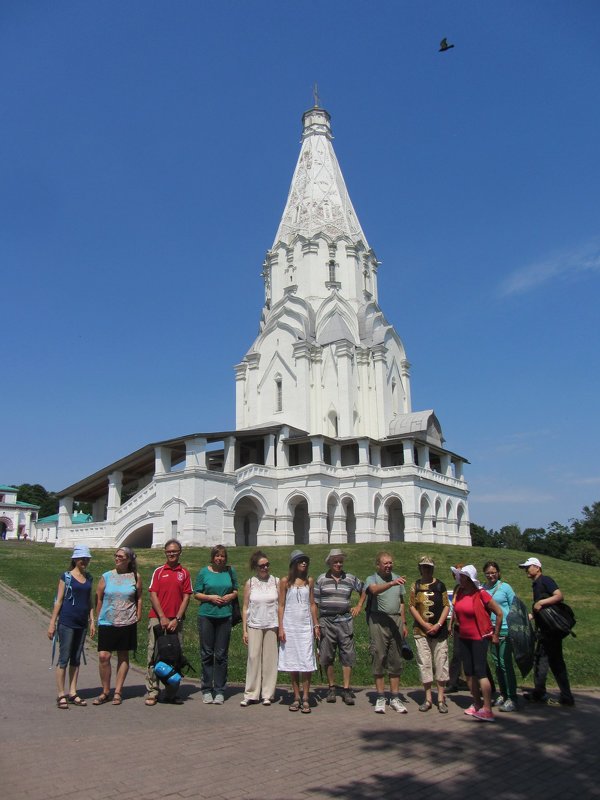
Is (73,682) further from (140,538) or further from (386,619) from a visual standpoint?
(140,538)

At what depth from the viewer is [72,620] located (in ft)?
25.7

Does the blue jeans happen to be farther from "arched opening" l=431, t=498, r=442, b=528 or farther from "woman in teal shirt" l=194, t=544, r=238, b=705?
"arched opening" l=431, t=498, r=442, b=528

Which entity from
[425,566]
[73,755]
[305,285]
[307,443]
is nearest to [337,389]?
[307,443]

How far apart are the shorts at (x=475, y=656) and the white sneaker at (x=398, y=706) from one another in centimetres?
84

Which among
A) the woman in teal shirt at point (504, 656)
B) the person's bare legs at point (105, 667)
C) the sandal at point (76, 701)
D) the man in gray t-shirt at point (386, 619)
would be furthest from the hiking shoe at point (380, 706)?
the sandal at point (76, 701)

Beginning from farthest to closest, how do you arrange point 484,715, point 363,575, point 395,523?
point 395,523
point 363,575
point 484,715

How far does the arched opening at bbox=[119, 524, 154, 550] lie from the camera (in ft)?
118

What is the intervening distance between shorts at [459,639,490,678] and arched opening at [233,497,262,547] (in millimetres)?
31759

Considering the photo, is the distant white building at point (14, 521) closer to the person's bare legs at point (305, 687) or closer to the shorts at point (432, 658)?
the person's bare legs at point (305, 687)

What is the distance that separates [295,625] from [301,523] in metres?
34.3

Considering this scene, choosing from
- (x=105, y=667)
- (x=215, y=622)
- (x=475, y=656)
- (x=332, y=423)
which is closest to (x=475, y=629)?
(x=475, y=656)

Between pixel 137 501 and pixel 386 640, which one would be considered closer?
pixel 386 640

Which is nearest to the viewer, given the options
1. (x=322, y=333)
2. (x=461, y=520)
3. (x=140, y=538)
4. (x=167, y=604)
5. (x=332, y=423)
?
(x=167, y=604)

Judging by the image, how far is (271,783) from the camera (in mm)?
5238
